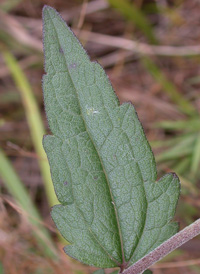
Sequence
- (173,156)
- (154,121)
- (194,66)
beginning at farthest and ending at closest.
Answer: (194,66) → (154,121) → (173,156)

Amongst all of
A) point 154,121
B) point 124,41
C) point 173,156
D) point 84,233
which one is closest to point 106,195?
point 84,233

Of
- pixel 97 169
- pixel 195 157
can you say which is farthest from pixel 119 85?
pixel 97 169

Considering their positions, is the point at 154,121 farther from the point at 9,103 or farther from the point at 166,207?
the point at 166,207

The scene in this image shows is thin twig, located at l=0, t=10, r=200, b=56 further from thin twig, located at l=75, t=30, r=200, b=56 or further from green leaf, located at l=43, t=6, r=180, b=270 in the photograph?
green leaf, located at l=43, t=6, r=180, b=270

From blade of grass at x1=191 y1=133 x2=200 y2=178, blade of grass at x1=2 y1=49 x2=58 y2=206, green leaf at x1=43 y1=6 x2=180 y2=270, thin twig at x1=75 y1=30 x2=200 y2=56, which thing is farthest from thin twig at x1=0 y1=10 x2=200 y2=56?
green leaf at x1=43 y1=6 x2=180 y2=270

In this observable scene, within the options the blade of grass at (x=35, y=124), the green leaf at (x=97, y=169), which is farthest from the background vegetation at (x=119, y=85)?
the green leaf at (x=97, y=169)

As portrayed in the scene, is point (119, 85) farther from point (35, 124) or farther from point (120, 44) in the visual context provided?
point (35, 124)

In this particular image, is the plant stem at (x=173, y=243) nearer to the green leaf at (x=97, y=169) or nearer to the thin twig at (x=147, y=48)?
the green leaf at (x=97, y=169)
